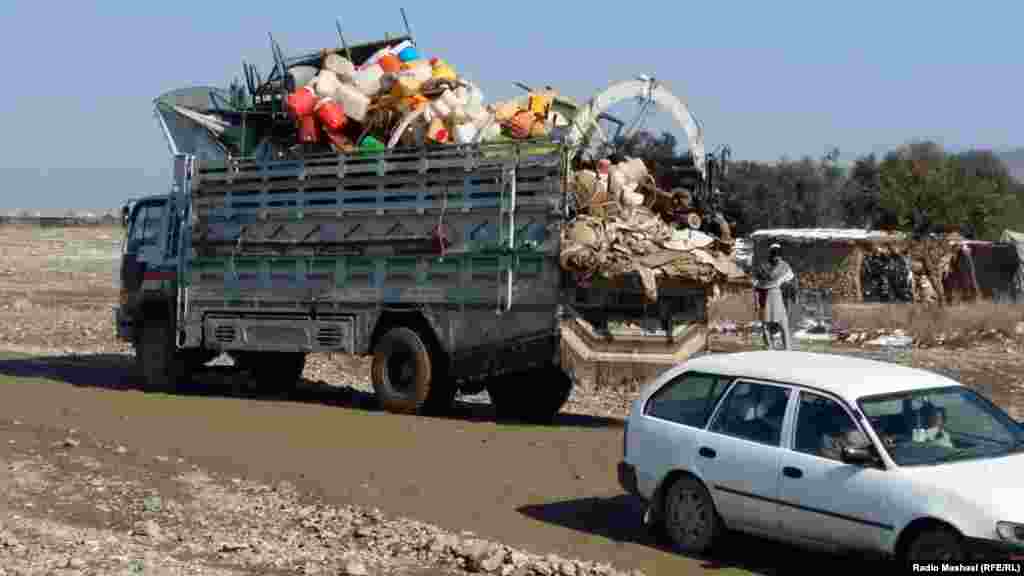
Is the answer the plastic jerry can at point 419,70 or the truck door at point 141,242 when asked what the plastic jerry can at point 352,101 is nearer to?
the plastic jerry can at point 419,70

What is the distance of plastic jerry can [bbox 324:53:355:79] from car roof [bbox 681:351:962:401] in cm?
838

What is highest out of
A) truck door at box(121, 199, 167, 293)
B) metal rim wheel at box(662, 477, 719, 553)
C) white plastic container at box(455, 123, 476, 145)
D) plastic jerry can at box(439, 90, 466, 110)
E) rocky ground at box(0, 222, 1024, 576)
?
plastic jerry can at box(439, 90, 466, 110)

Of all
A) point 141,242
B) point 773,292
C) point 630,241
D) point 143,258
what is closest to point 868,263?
point 773,292

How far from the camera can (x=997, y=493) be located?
8.12m

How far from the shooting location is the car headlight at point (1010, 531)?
7.91 metres

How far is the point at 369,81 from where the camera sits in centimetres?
1719

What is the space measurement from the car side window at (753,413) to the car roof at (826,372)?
0.27 feet

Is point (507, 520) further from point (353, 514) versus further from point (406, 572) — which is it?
point (406, 572)

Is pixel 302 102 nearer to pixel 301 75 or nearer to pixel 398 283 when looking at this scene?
pixel 301 75

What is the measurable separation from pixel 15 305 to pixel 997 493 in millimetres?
32424

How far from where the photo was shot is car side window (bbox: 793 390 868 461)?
8930 mm

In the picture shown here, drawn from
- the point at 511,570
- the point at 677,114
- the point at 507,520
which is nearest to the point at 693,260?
the point at 677,114

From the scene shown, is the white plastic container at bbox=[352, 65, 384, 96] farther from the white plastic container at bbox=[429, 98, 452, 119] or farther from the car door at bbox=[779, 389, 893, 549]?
the car door at bbox=[779, 389, 893, 549]

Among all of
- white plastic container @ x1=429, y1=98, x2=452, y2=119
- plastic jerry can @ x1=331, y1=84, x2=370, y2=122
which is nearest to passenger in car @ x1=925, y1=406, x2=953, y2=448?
white plastic container @ x1=429, y1=98, x2=452, y2=119
